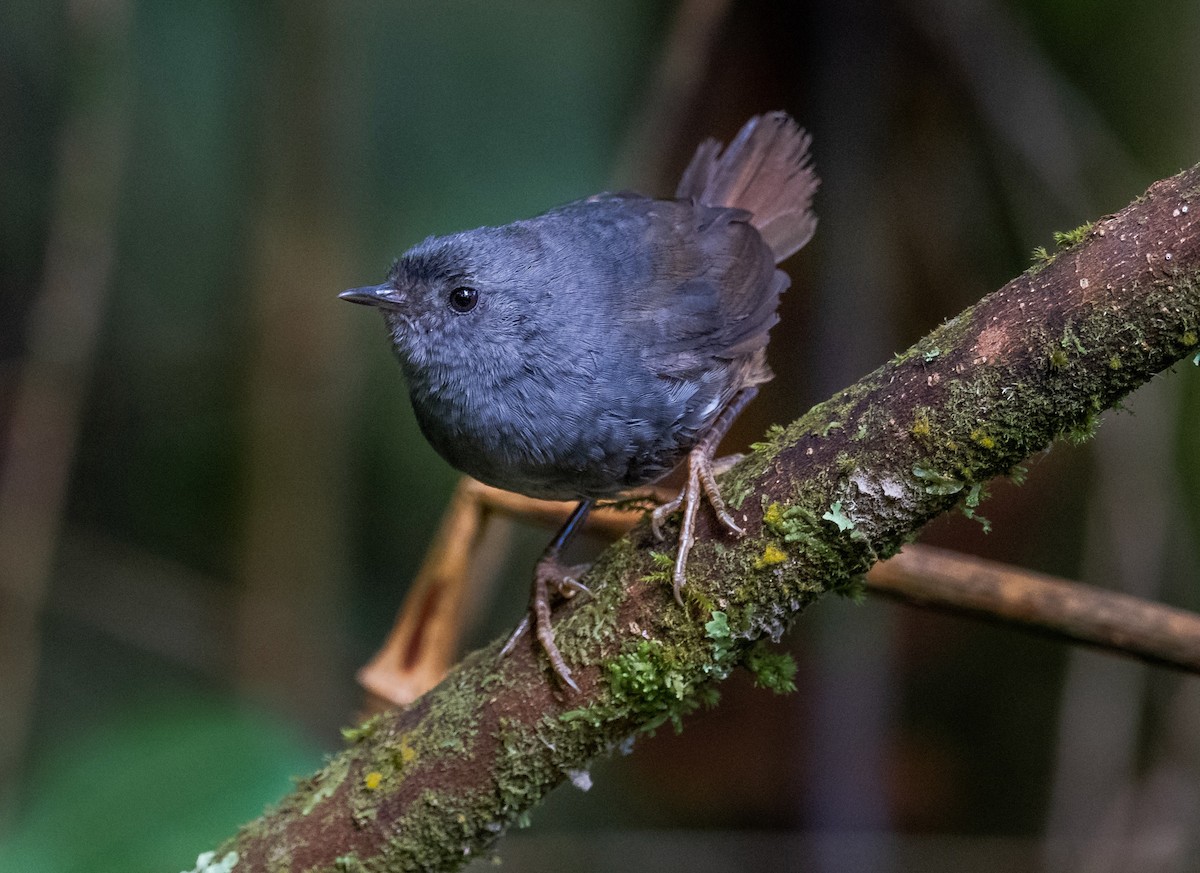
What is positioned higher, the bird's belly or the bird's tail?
the bird's tail

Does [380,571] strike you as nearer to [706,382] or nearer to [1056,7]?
[706,382]

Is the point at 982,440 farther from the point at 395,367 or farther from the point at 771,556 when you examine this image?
the point at 395,367

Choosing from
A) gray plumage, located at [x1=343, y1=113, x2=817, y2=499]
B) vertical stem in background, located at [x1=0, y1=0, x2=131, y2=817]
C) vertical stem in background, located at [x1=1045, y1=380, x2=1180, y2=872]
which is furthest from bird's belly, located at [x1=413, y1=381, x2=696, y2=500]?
vertical stem in background, located at [x1=0, y1=0, x2=131, y2=817]

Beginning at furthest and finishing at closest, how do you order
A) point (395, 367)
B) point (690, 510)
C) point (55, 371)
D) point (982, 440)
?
1. point (395, 367)
2. point (55, 371)
3. point (690, 510)
4. point (982, 440)

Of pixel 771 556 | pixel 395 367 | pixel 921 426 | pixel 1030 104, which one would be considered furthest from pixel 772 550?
pixel 395 367

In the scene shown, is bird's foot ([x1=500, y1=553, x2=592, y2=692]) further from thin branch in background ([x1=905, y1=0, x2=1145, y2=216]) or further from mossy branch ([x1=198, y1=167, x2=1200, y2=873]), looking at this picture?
thin branch in background ([x1=905, y1=0, x2=1145, y2=216])

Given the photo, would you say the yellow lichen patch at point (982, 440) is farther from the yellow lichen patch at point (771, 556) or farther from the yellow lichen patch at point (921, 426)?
the yellow lichen patch at point (771, 556)

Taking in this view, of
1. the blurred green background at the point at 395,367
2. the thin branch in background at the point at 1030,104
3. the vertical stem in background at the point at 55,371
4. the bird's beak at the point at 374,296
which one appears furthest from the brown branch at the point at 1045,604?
the vertical stem in background at the point at 55,371
